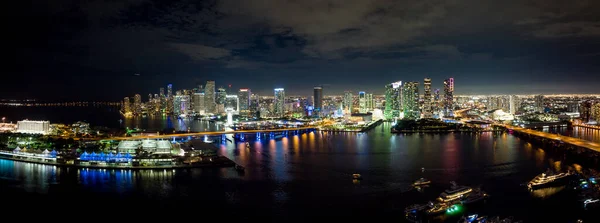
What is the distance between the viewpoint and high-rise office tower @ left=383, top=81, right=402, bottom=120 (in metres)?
41.0

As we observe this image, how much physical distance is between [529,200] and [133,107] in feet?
161

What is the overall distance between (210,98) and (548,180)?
44012mm

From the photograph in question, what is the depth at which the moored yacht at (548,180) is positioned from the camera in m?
9.70

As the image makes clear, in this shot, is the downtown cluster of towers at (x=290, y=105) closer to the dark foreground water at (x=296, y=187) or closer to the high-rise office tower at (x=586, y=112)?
Answer: the high-rise office tower at (x=586, y=112)

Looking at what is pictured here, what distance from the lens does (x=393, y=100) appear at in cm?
4378

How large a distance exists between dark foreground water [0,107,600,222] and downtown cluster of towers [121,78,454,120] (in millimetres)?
25547

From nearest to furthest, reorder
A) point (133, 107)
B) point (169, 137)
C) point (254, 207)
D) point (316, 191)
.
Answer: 1. point (254, 207)
2. point (316, 191)
3. point (169, 137)
4. point (133, 107)

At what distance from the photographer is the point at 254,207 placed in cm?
832

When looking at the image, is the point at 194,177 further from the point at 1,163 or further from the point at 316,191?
the point at 1,163

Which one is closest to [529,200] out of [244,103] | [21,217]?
[21,217]

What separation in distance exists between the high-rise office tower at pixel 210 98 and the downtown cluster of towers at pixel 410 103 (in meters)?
20.6

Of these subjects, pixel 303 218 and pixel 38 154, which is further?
pixel 38 154

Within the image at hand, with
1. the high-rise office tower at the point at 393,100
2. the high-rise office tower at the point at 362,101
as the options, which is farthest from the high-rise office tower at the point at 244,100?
the high-rise office tower at the point at 393,100

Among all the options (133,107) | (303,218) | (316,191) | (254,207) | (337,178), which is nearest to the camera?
(303,218)
